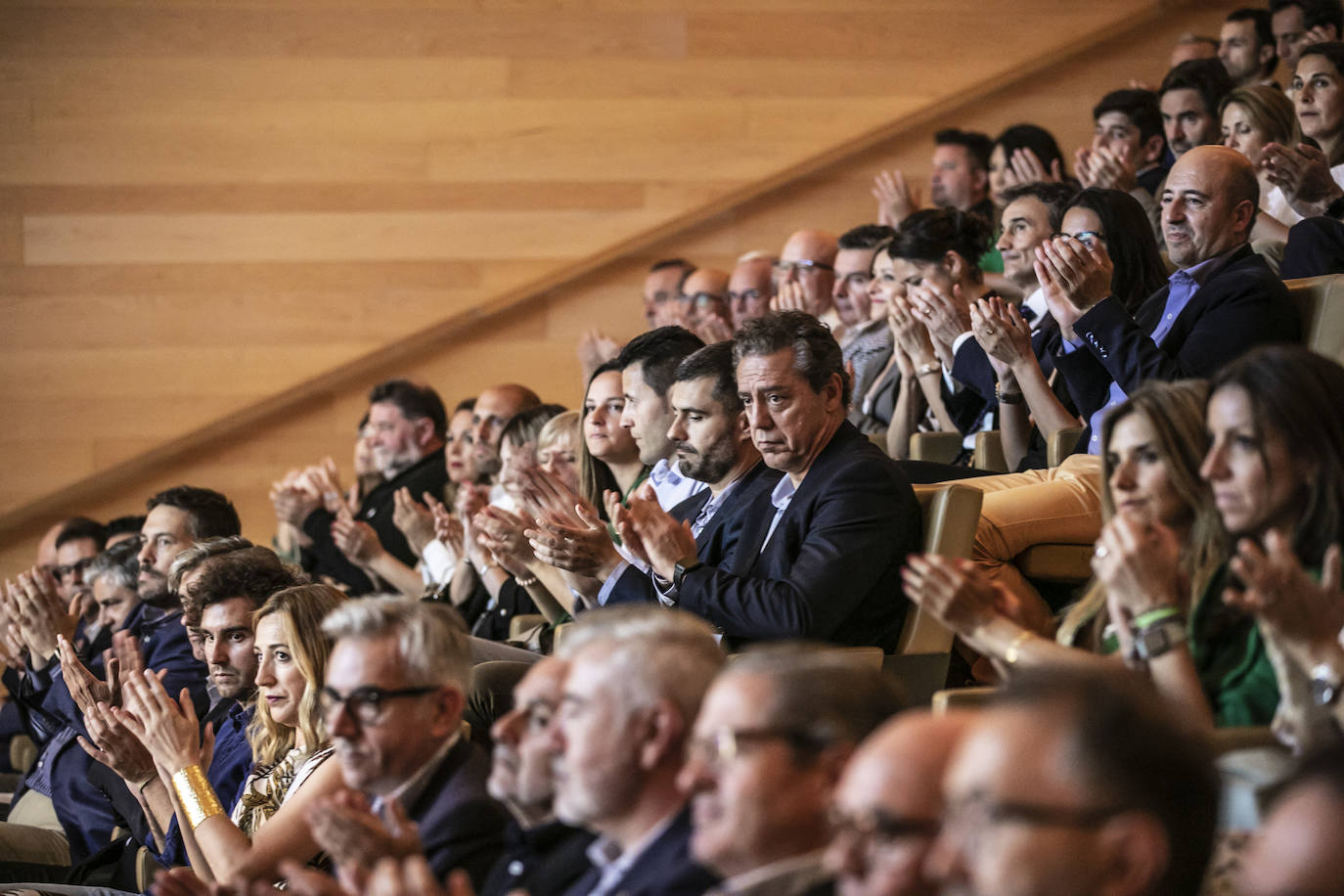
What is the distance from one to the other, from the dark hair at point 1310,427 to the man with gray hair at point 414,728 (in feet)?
3.27

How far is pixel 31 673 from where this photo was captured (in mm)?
3660

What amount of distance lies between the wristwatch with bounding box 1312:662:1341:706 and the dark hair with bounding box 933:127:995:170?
393 centimetres

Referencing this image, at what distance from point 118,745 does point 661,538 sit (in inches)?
36.4

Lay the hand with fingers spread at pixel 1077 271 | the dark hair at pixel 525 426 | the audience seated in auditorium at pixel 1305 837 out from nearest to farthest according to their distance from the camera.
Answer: the audience seated in auditorium at pixel 1305 837
the hand with fingers spread at pixel 1077 271
the dark hair at pixel 525 426

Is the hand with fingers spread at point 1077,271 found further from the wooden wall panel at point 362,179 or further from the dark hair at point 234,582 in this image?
the wooden wall panel at point 362,179

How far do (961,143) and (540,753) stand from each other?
4.04 meters

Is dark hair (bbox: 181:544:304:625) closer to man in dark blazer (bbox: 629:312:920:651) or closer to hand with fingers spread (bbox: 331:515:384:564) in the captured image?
man in dark blazer (bbox: 629:312:920:651)

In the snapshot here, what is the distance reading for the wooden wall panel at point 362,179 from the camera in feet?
18.1

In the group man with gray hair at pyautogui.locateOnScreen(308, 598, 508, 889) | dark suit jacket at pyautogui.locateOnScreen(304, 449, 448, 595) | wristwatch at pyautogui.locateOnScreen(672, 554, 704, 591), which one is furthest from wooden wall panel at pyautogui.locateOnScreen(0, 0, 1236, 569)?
man with gray hair at pyautogui.locateOnScreen(308, 598, 508, 889)

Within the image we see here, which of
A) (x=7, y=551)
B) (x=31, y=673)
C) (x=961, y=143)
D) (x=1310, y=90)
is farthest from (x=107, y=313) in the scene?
(x=1310, y=90)

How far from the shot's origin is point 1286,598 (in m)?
1.53

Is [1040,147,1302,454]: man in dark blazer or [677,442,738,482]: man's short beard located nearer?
[1040,147,1302,454]: man in dark blazer

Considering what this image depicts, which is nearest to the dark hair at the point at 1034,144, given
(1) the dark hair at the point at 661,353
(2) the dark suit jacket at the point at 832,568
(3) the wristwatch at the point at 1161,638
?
(1) the dark hair at the point at 661,353

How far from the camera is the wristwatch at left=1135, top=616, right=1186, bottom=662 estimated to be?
166 cm
